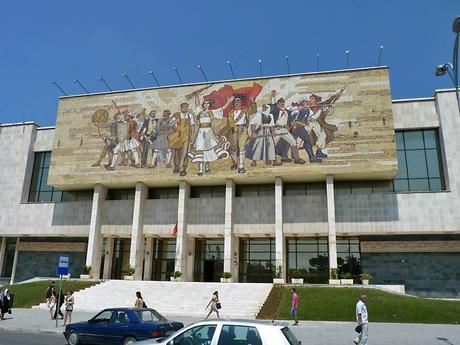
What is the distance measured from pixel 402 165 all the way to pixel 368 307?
19.2 metres

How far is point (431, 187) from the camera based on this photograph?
1601 inches

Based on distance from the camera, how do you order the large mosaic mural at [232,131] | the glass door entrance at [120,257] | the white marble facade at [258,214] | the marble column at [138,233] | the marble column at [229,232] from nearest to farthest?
the white marble facade at [258,214] < the large mosaic mural at [232,131] < the marble column at [229,232] < the marble column at [138,233] < the glass door entrance at [120,257]

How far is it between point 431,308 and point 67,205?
38411 mm

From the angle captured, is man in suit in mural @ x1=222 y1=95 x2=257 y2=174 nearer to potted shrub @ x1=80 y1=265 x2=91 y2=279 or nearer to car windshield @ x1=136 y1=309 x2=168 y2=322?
potted shrub @ x1=80 y1=265 x2=91 y2=279

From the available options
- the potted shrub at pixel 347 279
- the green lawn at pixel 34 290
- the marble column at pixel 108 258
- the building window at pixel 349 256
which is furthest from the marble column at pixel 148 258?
the potted shrub at pixel 347 279

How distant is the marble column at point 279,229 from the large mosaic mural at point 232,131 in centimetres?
151

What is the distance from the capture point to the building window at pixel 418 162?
4091 centimetres

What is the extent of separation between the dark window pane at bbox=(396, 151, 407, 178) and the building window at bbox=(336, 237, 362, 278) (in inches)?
313

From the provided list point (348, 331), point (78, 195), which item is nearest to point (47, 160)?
point (78, 195)

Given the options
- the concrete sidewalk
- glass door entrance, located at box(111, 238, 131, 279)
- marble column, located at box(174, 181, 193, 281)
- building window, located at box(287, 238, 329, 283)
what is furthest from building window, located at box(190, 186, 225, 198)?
the concrete sidewalk

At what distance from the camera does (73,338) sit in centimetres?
1469

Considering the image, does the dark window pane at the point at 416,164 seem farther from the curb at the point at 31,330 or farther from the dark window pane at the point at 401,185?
the curb at the point at 31,330

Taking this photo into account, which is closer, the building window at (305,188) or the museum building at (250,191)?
the museum building at (250,191)

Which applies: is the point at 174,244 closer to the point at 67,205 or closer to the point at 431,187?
the point at 67,205
